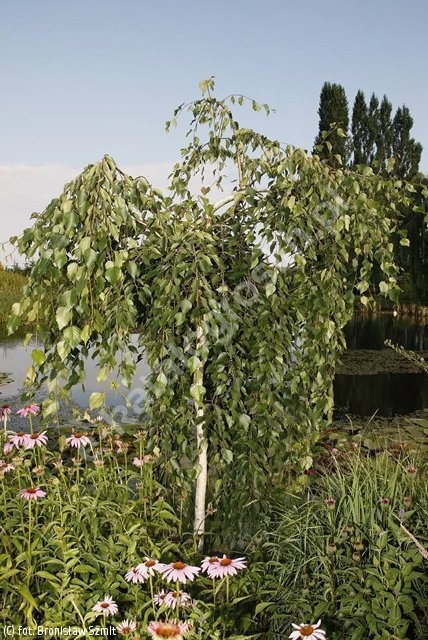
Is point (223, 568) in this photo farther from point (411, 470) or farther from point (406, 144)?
point (406, 144)

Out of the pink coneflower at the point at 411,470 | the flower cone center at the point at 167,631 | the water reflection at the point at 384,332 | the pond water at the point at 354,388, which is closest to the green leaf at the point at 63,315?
the flower cone center at the point at 167,631

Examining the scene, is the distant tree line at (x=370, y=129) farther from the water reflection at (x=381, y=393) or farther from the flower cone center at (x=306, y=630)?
the flower cone center at (x=306, y=630)

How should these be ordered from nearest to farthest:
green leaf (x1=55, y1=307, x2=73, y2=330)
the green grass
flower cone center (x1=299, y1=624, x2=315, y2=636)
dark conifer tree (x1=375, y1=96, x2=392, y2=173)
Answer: flower cone center (x1=299, y1=624, x2=315, y2=636) → green leaf (x1=55, y1=307, x2=73, y2=330) → the green grass → dark conifer tree (x1=375, y1=96, x2=392, y2=173)

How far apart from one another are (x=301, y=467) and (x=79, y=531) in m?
0.91

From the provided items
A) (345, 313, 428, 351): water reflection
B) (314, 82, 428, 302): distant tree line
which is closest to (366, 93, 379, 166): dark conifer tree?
(314, 82, 428, 302): distant tree line

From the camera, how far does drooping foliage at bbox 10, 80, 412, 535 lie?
2.04m

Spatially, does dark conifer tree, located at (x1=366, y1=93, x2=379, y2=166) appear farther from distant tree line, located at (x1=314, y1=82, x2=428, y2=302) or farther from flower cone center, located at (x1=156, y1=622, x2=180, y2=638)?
flower cone center, located at (x1=156, y1=622, x2=180, y2=638)

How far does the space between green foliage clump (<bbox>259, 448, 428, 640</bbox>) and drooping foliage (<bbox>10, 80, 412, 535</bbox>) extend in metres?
0.30

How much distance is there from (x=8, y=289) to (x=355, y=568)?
468 inches

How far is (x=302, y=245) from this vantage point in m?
2.22

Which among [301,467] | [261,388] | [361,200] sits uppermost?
[361,200]

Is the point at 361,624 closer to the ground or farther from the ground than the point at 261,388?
closer to the ground

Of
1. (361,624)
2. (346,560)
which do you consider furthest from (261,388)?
(361,624)

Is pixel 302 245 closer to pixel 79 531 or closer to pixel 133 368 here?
pixel 133 368
